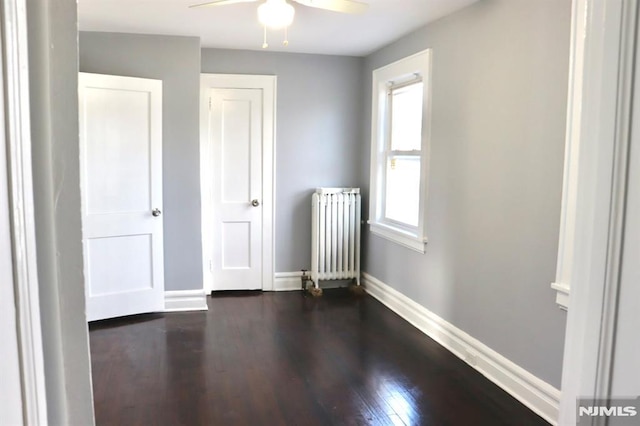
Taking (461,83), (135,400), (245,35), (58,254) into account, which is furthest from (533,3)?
(135,400)

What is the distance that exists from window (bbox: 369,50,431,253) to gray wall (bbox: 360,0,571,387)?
13 cm

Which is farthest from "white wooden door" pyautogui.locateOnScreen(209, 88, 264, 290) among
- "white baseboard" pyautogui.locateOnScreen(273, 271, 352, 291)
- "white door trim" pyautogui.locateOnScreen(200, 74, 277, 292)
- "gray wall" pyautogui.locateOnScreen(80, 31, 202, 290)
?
"gray wall" pyautogui.locateOnScreen(80, 31, 202, 290)

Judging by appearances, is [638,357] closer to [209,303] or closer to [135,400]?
[135,400]

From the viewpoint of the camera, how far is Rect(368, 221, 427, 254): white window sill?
165 inches

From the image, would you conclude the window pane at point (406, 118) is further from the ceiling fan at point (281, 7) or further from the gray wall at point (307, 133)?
the ceiling fan at point (281, 7)

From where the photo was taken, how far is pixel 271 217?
210 inches

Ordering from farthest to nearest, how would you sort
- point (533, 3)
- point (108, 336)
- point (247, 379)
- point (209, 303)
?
point (209, 303)
point (108, 336)
point (247, 379)
point (533, 3)

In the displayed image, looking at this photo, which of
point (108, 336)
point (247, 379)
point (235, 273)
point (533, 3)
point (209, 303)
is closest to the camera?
point (533, 3)

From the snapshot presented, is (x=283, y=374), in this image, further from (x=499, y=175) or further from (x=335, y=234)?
(x=335, y=234)

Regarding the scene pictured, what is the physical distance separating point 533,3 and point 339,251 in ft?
10.1

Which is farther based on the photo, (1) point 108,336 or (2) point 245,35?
(2) point 245,35

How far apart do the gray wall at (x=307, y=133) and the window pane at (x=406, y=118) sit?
2.17ft

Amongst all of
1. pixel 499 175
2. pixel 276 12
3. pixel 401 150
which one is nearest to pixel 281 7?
pixel 276 12

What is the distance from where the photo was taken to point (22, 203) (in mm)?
→ 548
